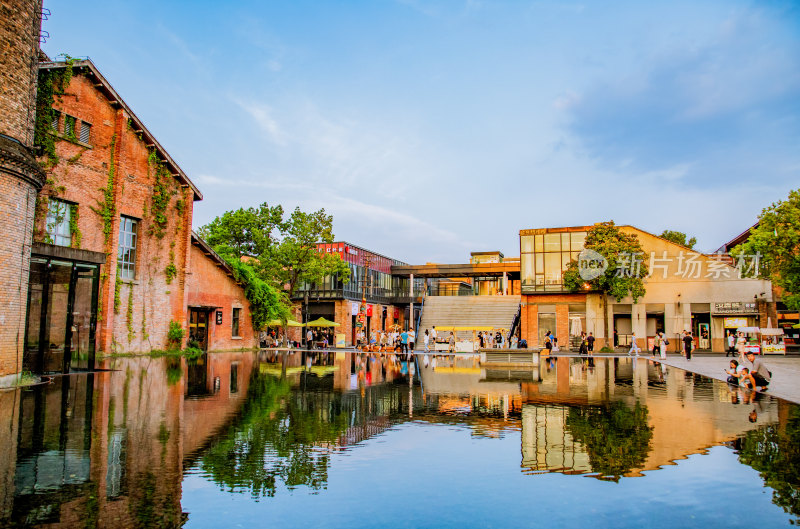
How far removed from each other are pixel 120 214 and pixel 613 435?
79.4 ft

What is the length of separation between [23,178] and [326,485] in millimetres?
12686

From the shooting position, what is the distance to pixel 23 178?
554 inches

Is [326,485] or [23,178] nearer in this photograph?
[326,485]

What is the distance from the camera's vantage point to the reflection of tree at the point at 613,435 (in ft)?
21.8

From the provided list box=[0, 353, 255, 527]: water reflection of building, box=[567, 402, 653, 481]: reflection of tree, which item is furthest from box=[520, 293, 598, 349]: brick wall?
box=[0, 353, 255, 527]: water reflection of building

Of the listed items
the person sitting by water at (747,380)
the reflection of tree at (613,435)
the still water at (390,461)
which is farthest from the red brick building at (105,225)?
the person sitting by water at (747,380)

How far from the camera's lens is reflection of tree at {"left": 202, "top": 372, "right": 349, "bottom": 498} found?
580 centimetres

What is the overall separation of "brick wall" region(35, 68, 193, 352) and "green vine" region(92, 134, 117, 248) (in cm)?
6

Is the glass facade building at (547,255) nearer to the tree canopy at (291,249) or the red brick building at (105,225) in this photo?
the tree canopy at (291,249)

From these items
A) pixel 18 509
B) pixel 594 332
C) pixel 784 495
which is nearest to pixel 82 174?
pixel 18 509

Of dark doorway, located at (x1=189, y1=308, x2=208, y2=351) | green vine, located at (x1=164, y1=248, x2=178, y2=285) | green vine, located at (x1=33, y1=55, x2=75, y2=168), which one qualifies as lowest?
dark doorway, located at (x1=189, y1=308, x2=208, y2=351)

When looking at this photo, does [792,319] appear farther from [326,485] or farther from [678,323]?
[326,485]

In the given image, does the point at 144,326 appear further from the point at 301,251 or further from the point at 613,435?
the point at 613,435

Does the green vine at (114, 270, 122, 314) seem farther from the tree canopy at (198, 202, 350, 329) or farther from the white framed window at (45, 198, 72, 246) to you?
the tree canopy at (198, 202, 350, 329)
